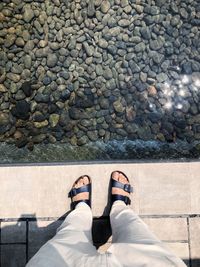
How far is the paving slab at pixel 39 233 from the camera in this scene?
2152 mm

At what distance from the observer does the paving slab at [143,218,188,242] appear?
2154mm

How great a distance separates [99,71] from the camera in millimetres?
2576

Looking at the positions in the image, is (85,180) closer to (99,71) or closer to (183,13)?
(99,71)

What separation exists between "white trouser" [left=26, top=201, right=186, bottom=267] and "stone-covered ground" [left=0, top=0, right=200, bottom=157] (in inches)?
31.5

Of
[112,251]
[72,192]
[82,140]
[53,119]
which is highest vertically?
[53,119]

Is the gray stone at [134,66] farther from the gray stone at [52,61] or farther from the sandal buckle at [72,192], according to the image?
the sandal buckle at [72,192]

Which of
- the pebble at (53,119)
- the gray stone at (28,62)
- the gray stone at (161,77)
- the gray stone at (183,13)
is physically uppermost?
the gray stone at (183,13)

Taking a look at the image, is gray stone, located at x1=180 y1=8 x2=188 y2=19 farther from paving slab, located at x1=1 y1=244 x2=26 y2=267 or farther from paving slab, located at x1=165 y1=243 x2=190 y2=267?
paving slab, located at x1=1 y1=244 x2=26 y2=267

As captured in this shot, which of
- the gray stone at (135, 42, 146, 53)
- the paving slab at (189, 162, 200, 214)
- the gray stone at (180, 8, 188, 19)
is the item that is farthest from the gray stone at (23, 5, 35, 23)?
the paving slab at (189, 162, 200, 214)

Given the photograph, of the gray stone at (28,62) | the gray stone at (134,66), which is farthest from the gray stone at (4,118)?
the gray stone at (134,66)

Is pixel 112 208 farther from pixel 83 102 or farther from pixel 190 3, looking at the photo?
pixel 190 3

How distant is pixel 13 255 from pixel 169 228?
848mm

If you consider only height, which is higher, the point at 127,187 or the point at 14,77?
the point at 14,77

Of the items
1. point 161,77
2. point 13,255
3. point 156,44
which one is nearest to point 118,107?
point 161,77
